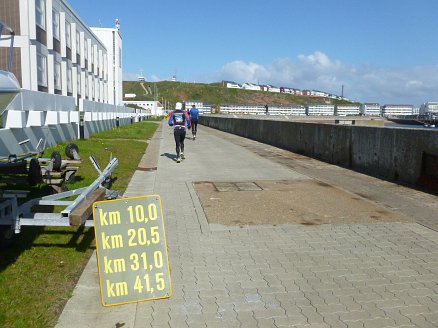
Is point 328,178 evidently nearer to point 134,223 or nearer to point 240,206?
point 240,206

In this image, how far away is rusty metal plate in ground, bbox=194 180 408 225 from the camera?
654 centimetres

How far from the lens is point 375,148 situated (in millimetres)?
11203

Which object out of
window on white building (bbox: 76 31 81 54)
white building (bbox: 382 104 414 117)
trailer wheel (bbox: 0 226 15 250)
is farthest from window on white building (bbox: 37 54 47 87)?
white building (bbox: 382 104 414 117)

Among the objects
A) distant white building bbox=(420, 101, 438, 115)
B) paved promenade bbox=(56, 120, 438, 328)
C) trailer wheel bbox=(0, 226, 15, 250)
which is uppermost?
distant white building bbox=(420, 101, 438, 115)

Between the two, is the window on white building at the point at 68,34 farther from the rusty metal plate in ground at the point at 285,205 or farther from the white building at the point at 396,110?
the white building at the point at 396,110

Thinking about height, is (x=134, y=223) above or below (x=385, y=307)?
above

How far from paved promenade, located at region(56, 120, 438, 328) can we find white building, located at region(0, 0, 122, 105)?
501 centimetres

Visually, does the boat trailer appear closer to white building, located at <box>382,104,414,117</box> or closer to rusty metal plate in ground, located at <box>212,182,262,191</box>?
rusty metal plate in ground, located at <box>212,182,262,191</box>

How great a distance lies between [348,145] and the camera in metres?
12.8

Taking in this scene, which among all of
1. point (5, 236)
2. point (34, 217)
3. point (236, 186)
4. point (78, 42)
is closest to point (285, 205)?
point (236, 186)

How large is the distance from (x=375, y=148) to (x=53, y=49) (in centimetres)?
3085

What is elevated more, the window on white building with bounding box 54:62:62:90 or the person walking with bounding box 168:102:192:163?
the window on white building with bounding box 54:62:62:90

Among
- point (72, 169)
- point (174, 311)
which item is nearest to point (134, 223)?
point (174, 311)

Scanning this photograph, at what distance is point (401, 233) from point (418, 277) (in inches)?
62.4
